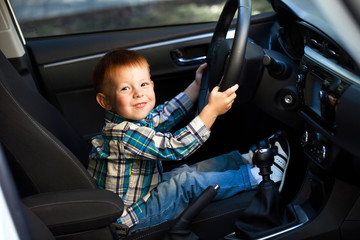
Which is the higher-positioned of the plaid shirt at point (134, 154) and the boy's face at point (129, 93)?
the boy's face at point (129, 93)

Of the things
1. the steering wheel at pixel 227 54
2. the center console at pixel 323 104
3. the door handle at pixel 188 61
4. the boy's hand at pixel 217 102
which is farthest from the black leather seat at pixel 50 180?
the door handle at pixel 188 61

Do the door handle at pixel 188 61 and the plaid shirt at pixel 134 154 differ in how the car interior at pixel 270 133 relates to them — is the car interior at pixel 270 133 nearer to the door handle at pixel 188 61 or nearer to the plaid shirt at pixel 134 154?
the plaid shirt at pixel 134 154

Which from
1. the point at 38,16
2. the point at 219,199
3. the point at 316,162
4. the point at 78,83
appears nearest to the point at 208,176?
the point at 219,199

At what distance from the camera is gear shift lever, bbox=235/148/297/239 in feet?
4.77

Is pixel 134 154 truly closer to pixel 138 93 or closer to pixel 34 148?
pixel 138 93

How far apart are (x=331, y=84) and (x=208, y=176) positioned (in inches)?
23.6

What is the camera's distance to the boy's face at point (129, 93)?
1509 millimetres

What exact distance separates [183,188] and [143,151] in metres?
0.24

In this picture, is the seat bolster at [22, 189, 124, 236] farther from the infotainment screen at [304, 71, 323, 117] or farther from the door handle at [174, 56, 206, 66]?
the door handle at [174, 56, 206, 66]

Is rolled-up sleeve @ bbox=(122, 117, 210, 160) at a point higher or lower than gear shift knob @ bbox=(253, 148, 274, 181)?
higher

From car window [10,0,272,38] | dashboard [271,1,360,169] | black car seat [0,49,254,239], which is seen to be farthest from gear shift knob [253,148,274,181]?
car window [10,0,272,38]

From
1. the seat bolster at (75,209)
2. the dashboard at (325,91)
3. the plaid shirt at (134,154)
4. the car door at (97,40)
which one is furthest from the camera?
the car door at (97,40)

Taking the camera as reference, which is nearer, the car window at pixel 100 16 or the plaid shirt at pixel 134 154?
the plaid shirt at pixel 134 154

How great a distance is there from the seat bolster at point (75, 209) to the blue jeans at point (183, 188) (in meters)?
Answer: 0.28
